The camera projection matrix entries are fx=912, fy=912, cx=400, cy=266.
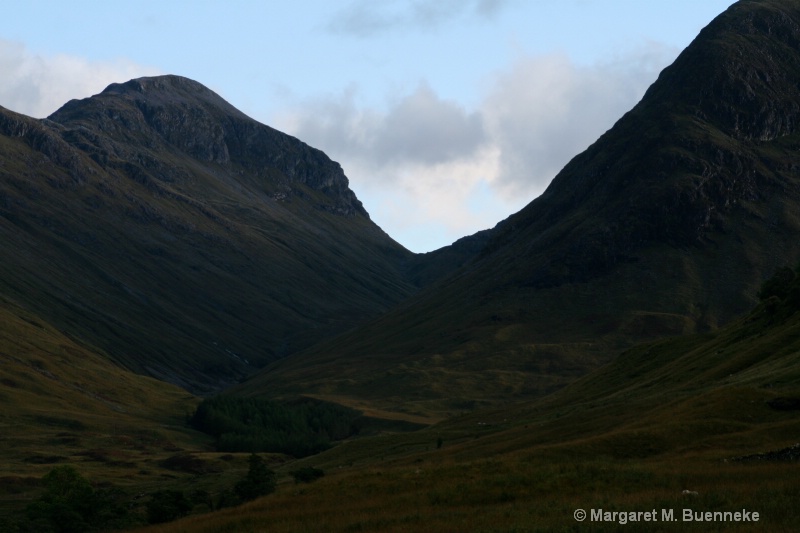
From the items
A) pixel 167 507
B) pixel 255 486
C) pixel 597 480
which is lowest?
pixel 167 507

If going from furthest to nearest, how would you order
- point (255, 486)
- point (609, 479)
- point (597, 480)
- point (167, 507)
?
point (255, 486)
point (167, 507)
point (597, 480)
point (609, 479)

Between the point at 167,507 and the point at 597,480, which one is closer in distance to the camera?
the point at 597,480

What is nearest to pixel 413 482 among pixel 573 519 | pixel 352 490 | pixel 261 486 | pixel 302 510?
pixel 352 490

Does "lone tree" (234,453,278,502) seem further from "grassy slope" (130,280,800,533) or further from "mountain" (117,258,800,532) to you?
"grassy slope" (130,280,800,533)

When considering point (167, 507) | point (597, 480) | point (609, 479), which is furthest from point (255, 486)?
point (609, 479)

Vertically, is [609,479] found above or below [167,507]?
above

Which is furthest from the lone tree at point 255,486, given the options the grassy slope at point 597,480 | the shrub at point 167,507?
the grassy slope at point 597,480

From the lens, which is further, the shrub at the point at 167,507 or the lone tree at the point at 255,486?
the lone tree at the point at 255,486

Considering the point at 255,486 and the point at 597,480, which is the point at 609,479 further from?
the point at 255,486

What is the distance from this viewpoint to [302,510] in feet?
171

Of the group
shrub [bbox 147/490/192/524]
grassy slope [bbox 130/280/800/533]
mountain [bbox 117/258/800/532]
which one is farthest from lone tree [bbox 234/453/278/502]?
grassy slope [bbox 130/280/800/533]

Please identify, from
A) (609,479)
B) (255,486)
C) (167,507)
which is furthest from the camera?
(255,486)

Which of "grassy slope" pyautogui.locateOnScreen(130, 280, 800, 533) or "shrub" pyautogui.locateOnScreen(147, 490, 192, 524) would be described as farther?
"shrub" pyautogui.locateOnScreen(147, 490, 192, 524)

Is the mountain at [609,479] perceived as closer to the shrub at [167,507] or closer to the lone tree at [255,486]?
the lone tree at [255,486]
